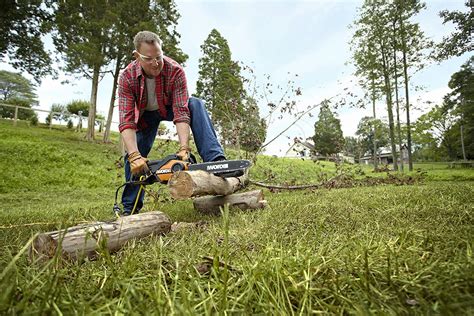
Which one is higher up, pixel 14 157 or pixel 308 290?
pixel 14 157

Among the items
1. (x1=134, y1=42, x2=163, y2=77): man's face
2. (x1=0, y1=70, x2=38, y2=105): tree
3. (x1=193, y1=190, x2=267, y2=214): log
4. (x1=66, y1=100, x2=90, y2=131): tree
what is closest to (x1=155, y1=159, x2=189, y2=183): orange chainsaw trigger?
(x1=193, y1=190, x2=267, y2=214): log

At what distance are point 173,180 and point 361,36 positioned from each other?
1776 centimetres

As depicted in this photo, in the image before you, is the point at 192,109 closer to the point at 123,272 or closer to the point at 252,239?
the point at 252,239

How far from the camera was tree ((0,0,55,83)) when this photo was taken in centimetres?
1088

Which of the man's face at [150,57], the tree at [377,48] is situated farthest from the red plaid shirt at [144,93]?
the tree at [377,48]

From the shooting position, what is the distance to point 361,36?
16.1 metres

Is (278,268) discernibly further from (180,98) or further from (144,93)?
(144,93)

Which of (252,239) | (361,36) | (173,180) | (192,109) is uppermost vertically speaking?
(361,36)

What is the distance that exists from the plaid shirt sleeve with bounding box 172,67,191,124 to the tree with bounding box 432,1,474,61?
35.3ft

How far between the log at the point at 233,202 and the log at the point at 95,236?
852 mm

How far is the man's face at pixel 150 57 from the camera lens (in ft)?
8.52

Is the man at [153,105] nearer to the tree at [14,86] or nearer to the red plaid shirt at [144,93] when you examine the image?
the red plaid shirt at [144,93]

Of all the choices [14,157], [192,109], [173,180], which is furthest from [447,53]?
[14,157]

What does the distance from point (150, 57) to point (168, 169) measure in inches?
44.9
